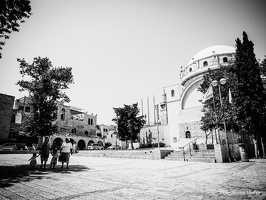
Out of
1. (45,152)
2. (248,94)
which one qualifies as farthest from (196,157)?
(45,152)

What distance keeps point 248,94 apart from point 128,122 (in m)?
20.9

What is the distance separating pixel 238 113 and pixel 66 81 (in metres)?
23.6

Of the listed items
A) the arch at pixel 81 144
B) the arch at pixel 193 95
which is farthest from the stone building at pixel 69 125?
the arch at pixel 193 95

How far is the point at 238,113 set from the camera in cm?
1595

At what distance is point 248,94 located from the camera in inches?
627

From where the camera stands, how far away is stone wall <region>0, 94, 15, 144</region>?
99.0ft

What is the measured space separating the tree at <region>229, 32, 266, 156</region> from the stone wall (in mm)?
38941

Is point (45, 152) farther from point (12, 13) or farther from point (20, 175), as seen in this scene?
point (12, 13)

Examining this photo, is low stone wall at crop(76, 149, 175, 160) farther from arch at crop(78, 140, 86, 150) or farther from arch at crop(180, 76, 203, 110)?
arch at crop(78, 140, 86, 150)

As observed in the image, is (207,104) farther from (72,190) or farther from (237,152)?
(72,190)

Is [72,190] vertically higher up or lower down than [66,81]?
lower down

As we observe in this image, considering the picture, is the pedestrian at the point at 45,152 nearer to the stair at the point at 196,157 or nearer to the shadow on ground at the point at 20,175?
the shadow on ground at the point at 20,175

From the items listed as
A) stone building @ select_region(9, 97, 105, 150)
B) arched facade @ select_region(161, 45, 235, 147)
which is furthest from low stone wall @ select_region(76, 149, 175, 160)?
stone building @ select_region(9, 97, 105, 150)

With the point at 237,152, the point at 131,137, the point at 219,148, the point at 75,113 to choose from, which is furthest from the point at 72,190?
the point at 75,113
